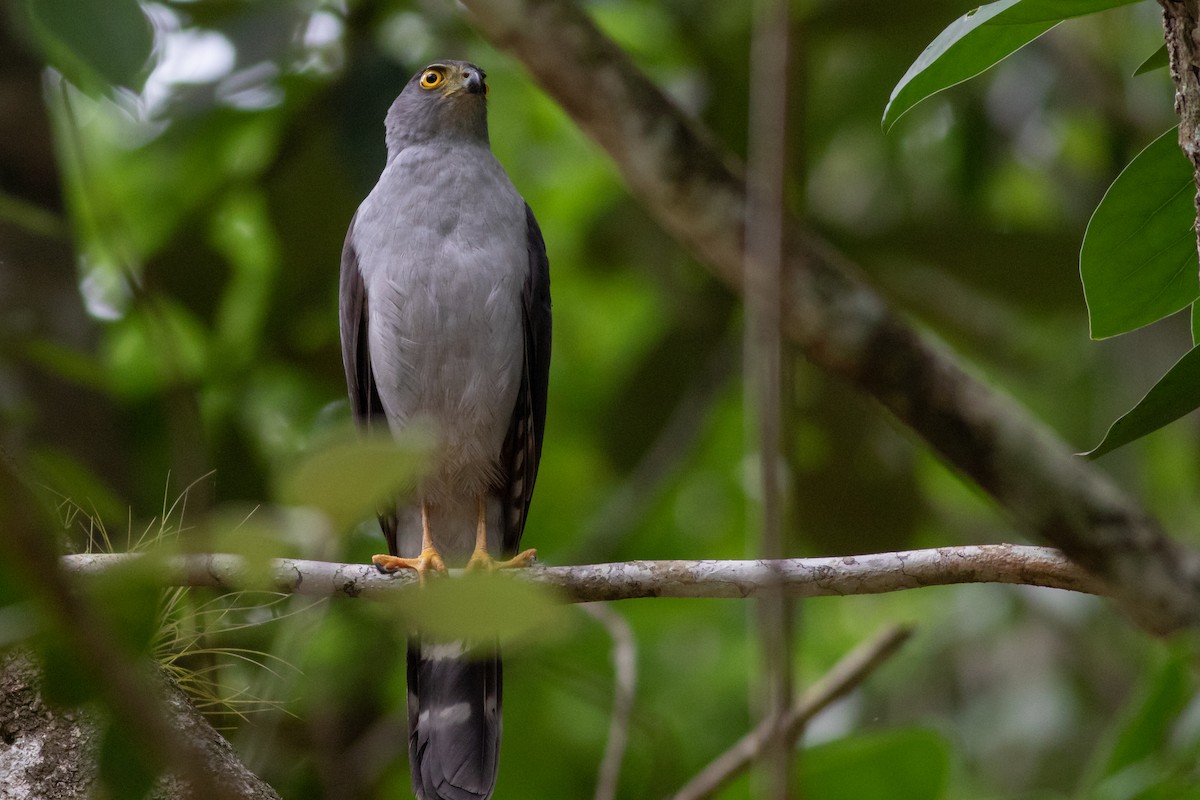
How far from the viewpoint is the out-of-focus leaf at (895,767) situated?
3533mm

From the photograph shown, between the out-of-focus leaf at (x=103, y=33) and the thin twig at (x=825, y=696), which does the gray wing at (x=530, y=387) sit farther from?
the out-of-focus leaf at (x=103, y=33)

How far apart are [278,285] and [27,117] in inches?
50.2

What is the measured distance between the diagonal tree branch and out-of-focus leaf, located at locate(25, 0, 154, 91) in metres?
1.57

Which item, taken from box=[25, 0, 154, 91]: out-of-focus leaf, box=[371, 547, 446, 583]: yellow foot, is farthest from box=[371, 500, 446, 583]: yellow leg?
box=[25, 0, 154, 91]: out-of-focus leaf

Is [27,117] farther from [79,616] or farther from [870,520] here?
[79,616]

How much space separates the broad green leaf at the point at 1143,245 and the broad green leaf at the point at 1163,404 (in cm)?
22

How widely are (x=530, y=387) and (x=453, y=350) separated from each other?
15.5 inches

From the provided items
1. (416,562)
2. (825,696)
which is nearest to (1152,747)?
(825,696)

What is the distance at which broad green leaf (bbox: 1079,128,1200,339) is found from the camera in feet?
7.52

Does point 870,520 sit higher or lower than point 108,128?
lower

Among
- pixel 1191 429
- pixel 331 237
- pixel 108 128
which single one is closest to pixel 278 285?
pixel 331 237

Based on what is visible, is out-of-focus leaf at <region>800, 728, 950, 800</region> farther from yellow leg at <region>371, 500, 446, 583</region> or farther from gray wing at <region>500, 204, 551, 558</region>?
gray wing at <region>500, 204, 551, 558</region>

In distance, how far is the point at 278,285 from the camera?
568cm

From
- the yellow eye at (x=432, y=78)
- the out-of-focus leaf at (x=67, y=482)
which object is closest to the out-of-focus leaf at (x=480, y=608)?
the out-of-focus leaf at (x=67, y=482)
